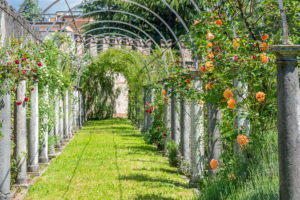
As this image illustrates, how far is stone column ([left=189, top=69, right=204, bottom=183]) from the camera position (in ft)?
19.5

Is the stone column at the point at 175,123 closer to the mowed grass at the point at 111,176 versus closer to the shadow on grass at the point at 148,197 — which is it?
the mowed grass at the point at 111,176

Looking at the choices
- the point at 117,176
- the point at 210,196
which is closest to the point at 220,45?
the point at 210,196

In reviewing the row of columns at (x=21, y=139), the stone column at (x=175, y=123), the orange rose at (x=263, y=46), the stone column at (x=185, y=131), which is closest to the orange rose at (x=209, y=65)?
the orange rose at (x=263, y=46)

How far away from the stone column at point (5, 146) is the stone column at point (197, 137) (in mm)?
3019

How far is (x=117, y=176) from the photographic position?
6.66 metres

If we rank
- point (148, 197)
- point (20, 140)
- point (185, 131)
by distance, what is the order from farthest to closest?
point (185, 131) → point (20, 140) → point (148, 197)

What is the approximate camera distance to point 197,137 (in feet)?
19.8

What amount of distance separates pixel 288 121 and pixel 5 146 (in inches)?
144

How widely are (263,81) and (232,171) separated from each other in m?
1.01

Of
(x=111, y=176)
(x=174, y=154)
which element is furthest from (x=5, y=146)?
(x=174, y=154)

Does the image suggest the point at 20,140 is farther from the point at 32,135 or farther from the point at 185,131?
the point at 185,131

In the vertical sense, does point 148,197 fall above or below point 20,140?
below

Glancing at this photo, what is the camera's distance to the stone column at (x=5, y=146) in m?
4.57

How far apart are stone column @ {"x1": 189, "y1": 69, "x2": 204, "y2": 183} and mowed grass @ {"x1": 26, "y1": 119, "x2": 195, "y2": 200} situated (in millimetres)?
323
